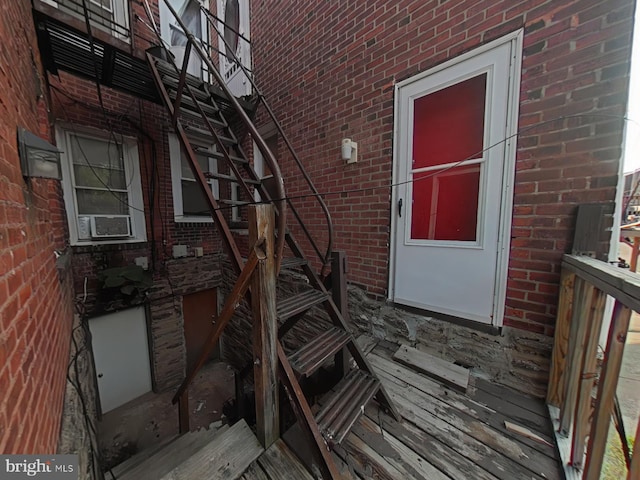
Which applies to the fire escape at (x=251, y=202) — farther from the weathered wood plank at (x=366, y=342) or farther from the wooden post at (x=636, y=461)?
the wooden post at (x=636, y=461)

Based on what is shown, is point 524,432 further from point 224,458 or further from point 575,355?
point 224,458

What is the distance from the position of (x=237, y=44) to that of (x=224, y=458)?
5547mm

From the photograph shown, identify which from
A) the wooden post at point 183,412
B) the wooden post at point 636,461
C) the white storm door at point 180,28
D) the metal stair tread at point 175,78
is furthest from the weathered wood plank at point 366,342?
the white storm door at point 180,28

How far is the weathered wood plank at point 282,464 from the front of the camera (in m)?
1.08

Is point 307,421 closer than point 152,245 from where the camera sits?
Yes

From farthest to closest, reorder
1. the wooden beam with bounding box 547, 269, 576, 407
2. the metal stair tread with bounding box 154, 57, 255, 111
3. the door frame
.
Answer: the metal stair tread with bounding box 154, 57, 255, 111, the door frame, the wooden beam with bounding box 547, 269, 576, 407

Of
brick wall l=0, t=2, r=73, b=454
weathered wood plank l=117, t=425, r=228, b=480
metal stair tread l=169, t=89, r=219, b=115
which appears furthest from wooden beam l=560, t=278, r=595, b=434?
metal stair tread l=169, t=89, r=219, b=115

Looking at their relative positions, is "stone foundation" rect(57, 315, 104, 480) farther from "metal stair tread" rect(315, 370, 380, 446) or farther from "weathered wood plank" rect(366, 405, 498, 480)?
"weathered wood plank" rect(366, 405, 498, 480)

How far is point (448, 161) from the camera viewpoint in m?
1.87

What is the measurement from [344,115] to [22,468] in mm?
2913

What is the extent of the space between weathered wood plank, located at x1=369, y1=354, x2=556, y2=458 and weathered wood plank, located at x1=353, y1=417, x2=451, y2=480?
46cm

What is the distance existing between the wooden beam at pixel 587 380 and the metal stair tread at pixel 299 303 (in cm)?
138

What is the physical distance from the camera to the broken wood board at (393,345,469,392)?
1652mm

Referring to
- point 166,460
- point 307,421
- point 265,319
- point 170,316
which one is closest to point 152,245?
point 170,316
